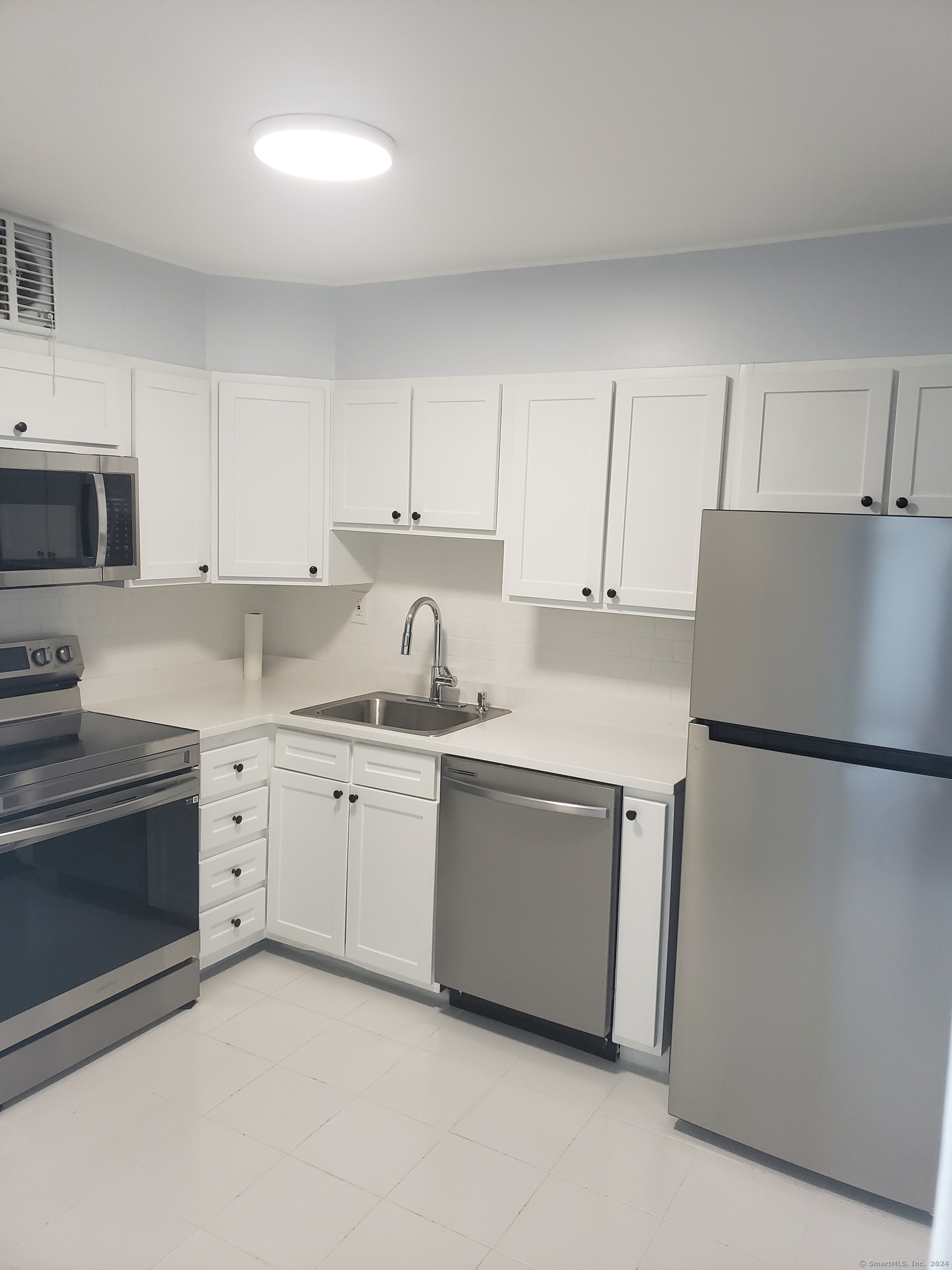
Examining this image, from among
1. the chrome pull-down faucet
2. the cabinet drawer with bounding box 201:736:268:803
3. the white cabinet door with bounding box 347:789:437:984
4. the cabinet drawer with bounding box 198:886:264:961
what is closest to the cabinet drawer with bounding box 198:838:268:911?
the cabinet drawer with bounding box 198:886:264:961

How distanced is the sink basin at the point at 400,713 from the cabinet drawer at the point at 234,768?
7.6 inches

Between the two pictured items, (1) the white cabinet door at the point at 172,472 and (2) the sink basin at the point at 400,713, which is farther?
(2) the sink basin at the point at 400,713

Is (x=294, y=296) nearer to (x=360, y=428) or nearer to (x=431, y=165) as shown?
(x=360, y=428)

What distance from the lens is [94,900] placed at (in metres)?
2.67

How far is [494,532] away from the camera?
125 inches

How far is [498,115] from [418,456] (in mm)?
1440

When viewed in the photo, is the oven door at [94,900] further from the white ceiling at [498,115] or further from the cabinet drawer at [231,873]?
the white ceiling at [498,115]

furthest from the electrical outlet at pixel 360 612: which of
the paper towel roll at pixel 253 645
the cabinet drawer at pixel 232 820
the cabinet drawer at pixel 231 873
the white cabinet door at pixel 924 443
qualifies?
the white cabinet door at pixel 924 443

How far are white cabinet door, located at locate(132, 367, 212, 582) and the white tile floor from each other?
1569 mm

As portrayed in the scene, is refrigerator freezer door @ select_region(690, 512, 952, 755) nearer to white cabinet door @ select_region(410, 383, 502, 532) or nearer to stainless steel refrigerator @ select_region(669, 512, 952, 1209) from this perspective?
stainless steel refrigerator @ select_region(669, 512, 952, 1209)

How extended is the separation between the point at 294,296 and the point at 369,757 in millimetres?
1791

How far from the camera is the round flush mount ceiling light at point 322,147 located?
2043 mm

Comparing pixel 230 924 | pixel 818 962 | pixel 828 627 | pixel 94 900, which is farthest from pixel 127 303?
pixel 818 962

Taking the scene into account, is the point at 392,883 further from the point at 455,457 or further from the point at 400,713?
the point at 455,457
